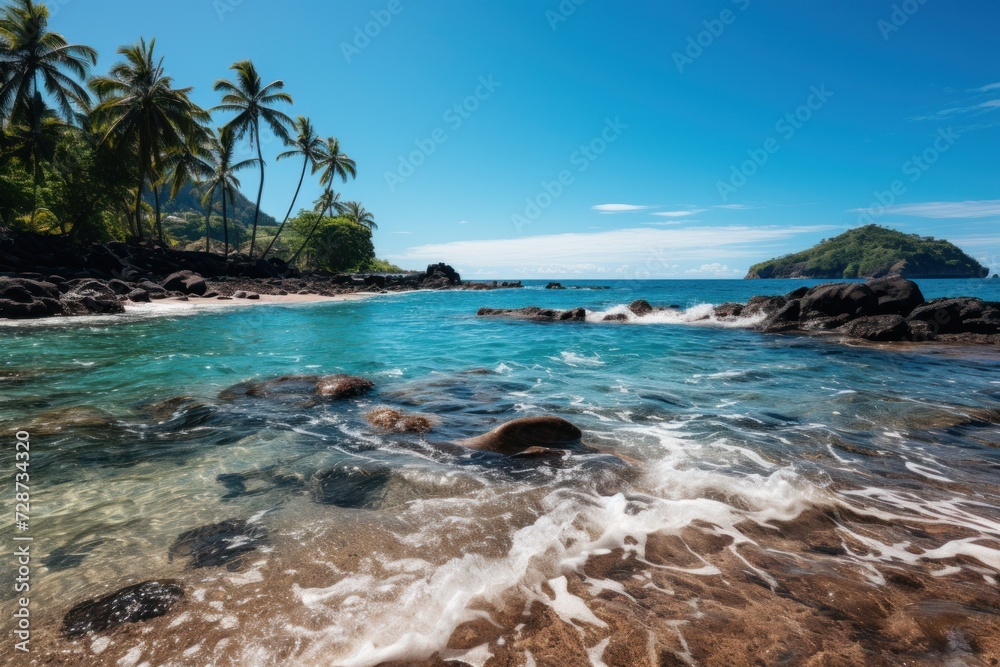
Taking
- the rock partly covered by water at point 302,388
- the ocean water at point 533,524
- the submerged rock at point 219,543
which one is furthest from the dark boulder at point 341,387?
the submerged rock at point 219,543

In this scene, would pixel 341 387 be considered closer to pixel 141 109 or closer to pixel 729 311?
pixel 729 311

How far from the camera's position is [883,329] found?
14.8 meters

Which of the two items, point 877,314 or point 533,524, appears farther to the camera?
point 877,314

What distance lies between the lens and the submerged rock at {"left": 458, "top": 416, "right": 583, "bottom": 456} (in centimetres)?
512

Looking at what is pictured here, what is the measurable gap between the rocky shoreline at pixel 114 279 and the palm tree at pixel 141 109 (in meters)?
6.97

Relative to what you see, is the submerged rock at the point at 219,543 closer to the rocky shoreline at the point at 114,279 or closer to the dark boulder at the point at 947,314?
the rocky shoreline at the point at 114,279

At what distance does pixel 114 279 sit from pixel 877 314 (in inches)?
1453

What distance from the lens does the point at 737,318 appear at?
70.7 feet

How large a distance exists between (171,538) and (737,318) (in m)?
23.1

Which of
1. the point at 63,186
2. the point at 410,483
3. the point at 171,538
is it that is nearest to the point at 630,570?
the point at 410,483

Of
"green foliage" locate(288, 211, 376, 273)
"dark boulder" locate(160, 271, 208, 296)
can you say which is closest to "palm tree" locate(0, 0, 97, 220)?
"dark boulder" locate(160, 271, 208, 296)

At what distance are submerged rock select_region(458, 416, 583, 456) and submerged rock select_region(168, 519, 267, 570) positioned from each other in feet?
8.04

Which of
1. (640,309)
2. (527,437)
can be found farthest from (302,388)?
(640,309)

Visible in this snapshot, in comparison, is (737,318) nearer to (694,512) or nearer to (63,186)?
(694,512)
